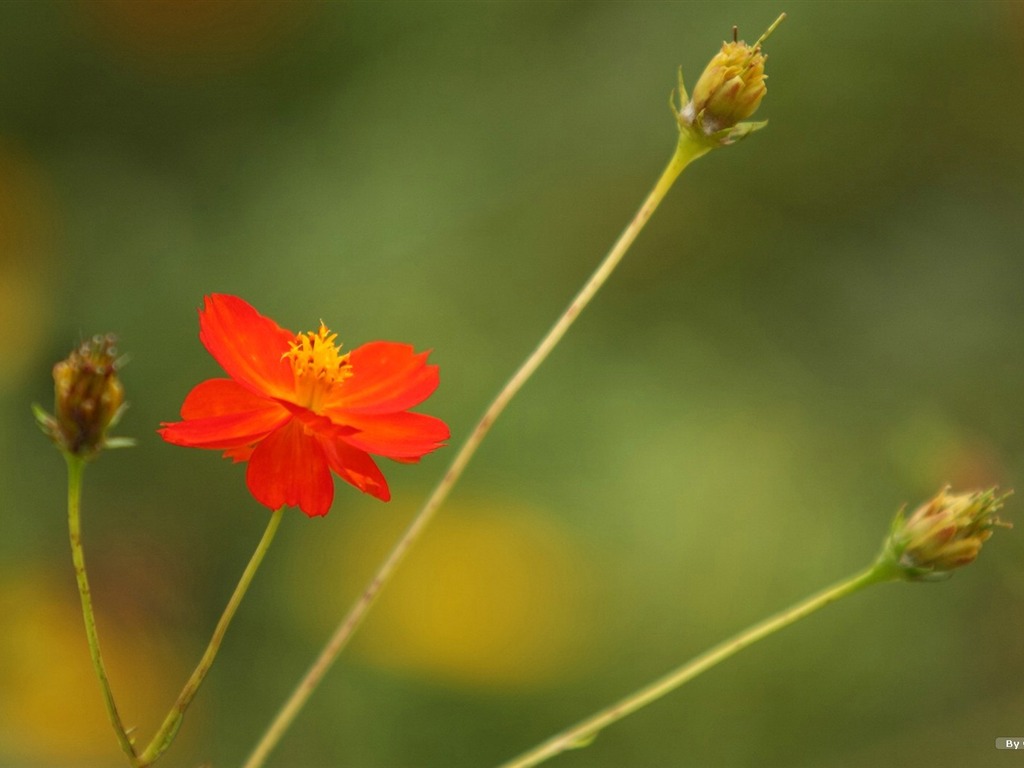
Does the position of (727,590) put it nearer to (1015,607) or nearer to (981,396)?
(1015,607)

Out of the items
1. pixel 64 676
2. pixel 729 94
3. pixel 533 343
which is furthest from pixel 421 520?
pixel 533 343

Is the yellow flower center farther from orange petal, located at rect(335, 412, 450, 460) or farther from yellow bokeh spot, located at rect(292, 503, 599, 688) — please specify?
yellow bokeh spot, located at rect(292, 503, 599, 688)

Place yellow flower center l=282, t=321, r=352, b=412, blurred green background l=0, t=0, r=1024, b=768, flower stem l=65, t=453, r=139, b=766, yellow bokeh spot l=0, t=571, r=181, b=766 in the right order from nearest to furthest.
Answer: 1. flower stem l=65, t=453, r=139, b=766
2. yellow flower center l=282, t=321, r=352, b=412
3. yellow bokeh spot l=0, t=571, r=181, b=766
4. blurred green background l=0, t=0, r=1024, b=768

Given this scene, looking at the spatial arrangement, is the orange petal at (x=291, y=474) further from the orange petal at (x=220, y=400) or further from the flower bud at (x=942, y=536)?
the flower bud at (x=942, y=536)

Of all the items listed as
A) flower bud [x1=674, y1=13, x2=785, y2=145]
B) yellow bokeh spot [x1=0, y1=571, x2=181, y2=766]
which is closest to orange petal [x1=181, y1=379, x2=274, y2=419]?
flower bud [x1=674, y1=13, x2=785, y2=145]

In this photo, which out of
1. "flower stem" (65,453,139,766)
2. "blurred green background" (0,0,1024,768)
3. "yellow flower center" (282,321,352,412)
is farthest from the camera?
"blurred green background" (0,0,1024,768)

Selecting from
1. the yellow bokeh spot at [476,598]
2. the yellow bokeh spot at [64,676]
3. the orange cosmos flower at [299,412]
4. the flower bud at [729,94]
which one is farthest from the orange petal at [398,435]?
the yellow bokeh spot at [476,598]

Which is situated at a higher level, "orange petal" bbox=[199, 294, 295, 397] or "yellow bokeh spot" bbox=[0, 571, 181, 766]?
"yellow bokeh spot" bbox=[0, 571, 181, 766]
